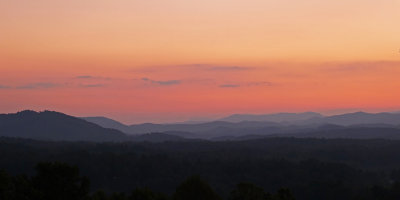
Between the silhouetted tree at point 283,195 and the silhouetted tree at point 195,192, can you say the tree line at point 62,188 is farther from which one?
the silhouetted tree at point 195,192

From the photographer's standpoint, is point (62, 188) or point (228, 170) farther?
point (228, 170)

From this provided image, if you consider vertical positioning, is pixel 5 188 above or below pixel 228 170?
above

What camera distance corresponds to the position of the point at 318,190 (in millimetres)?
74125

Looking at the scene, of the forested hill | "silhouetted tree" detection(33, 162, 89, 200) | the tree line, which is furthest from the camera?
the forested hill

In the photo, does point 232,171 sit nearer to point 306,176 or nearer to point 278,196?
point 306,176

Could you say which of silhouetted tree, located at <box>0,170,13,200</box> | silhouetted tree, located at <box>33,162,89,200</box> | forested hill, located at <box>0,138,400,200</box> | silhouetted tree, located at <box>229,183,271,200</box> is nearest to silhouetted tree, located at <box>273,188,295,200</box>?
silhouetted tree, located at <box>229,183,271,200</box>

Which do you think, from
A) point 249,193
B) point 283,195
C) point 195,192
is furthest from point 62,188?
point 283,195

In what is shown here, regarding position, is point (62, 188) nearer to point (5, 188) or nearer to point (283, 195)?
point (5, 188)

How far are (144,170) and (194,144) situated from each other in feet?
169

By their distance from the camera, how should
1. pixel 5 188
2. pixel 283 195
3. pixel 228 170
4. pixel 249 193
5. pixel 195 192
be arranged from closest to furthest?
pixel 5 188 < pixel 249 193 < pixel 283 195 < pixel 195 192 < pixel 228 170

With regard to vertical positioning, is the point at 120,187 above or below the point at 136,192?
below

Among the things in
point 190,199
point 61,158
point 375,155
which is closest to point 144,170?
point 61,158

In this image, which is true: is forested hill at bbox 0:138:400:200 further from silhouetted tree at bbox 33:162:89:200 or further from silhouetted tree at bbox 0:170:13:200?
silhouetted tree at bbox 0:170:13:200

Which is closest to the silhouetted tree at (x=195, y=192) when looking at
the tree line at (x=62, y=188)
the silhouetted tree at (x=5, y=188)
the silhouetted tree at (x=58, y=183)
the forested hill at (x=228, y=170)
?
the tree line at (x=62, y=188)
